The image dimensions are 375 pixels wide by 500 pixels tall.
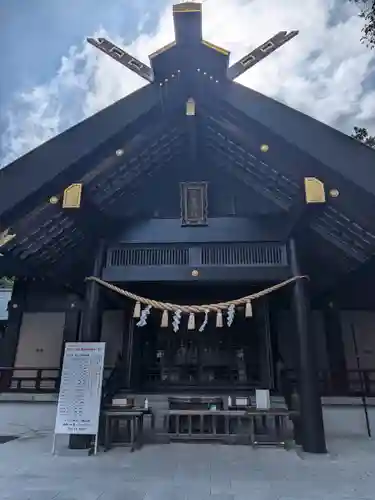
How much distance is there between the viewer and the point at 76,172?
4.77 meters

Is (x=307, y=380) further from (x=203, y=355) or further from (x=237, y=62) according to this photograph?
(x=237, y=62)

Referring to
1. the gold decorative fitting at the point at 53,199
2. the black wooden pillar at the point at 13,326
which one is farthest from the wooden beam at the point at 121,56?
the black wooden pillar at the point at 13,326

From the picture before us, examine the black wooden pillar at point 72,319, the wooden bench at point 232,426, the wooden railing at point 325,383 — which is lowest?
the wooden bench at point 232,426

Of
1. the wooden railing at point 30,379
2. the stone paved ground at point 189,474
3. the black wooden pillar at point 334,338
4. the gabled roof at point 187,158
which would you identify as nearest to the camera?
the stone paved ground at point 189,474

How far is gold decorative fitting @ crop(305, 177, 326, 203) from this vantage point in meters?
4.65

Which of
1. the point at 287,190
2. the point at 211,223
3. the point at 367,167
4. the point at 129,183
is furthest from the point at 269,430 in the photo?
the point at 129,183

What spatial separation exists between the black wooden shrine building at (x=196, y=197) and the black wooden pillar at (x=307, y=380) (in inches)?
0.6

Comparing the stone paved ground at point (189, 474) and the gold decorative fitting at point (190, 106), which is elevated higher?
the gold decorative fitting at point (190, 106)

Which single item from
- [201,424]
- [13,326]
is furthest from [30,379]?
[201,424]

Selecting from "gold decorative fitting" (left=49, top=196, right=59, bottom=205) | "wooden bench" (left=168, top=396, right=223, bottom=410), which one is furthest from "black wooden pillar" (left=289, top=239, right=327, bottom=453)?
"gold decorative fitting" (left=49, top=196, right=59, bottom=205)

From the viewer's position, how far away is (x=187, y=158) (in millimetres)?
6109

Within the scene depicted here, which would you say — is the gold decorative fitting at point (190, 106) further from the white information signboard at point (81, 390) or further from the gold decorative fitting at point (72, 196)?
the white information signboard at point (81, 390)

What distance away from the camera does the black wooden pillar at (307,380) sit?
4574 millimetres

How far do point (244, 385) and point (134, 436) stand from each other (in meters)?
3.68
